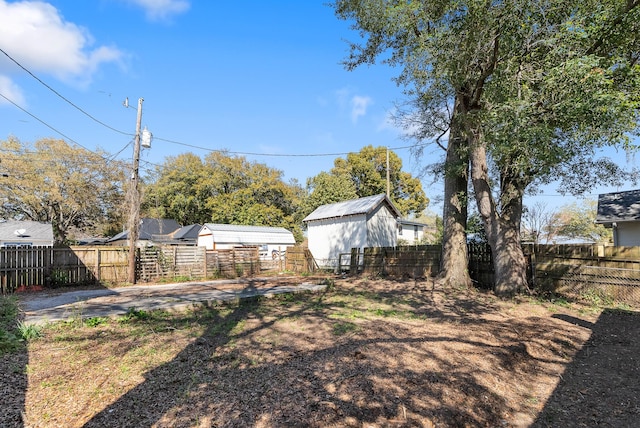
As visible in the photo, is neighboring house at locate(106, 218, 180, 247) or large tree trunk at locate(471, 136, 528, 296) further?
neighboring house at locate(106, 218, 180, 247)

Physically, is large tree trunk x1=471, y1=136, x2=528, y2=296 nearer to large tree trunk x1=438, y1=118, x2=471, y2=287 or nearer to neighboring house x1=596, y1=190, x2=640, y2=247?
large tree trunk x1=438, y1=118, x2=471, y2=287

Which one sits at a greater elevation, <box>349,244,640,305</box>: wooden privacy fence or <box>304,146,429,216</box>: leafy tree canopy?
<box>304,146,429,216</box>: leafy tree canopy

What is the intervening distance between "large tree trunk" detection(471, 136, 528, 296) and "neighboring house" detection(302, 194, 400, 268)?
369 inches

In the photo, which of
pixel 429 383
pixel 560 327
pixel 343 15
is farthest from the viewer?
pixel 343 15

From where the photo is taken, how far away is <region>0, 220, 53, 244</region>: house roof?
68.6 ft

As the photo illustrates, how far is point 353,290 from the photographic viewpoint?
1071 centimetres

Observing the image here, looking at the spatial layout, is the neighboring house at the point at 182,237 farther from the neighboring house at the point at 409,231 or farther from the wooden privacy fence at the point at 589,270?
the wooden privacy fence at the point at 589,270

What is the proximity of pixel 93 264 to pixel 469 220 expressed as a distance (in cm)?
1354

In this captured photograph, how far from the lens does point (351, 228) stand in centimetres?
1919

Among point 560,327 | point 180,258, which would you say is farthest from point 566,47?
point 180,258

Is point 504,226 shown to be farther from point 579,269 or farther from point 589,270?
point 589,270

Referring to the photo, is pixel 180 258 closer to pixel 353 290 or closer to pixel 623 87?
pixel 353 290

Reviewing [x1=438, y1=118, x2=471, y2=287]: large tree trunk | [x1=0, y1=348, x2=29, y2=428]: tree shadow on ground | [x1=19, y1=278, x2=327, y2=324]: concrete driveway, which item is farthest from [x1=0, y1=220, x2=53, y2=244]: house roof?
[x1=438, y1=118, x2=471, y2=287]: large tree trunk

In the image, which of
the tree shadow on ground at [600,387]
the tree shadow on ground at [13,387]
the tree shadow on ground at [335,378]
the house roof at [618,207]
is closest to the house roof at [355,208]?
the house roof at [618,207]
